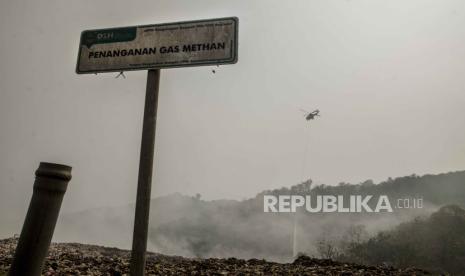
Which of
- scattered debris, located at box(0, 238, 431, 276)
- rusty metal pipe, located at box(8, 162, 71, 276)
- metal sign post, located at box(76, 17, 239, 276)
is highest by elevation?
metal sign post, located at box(76, 17, 239, 276)

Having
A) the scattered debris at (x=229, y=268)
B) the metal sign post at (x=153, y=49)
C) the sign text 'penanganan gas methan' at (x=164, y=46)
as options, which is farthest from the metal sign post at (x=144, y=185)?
the scattered debris at (x=229, y=268)

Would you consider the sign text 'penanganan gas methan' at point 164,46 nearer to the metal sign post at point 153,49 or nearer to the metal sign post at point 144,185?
the metal sign post at point 153,49

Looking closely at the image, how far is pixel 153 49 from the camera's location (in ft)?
13.3

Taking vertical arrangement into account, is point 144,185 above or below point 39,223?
above

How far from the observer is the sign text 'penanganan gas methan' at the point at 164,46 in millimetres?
3980

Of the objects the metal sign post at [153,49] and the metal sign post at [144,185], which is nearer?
the metal sign post at [144,185]

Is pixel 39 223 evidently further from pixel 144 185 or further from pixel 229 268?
pixel 229 268

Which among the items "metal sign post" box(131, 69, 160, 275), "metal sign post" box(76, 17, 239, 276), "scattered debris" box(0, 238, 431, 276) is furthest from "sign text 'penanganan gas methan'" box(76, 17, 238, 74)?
"scattered debris" box(0, 238, 431, 276)

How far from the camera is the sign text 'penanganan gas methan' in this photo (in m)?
3.98

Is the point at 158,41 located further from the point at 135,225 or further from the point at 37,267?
the point at 37,267

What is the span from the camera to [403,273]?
407 inches

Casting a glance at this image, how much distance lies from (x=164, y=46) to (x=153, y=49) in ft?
0.36

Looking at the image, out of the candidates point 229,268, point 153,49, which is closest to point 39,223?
point 153,49

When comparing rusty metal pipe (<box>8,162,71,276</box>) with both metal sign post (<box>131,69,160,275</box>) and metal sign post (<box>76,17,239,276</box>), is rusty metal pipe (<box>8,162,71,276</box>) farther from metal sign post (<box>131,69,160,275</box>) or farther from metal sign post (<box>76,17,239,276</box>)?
metal sign post (<box>76,17,239,276</box>)
